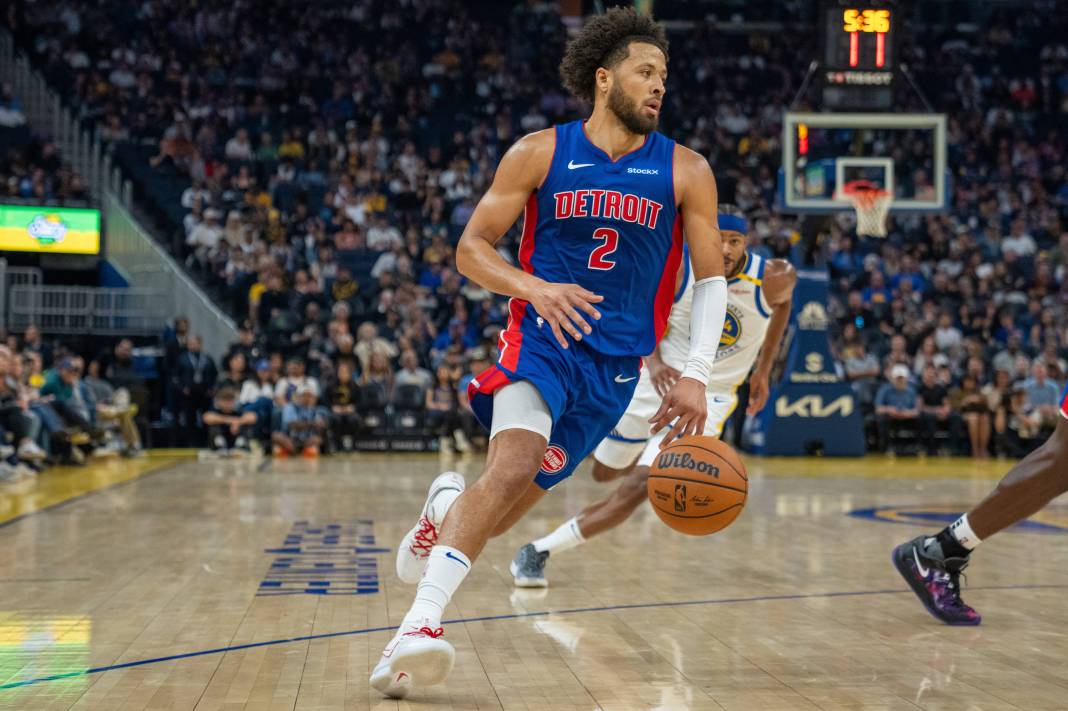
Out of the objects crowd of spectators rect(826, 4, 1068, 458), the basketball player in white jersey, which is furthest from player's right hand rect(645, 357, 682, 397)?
crowd of spectators rect(826, 4, 1068, 458)

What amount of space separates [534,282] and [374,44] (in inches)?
875

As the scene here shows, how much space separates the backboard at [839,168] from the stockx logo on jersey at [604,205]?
11041 millimetres

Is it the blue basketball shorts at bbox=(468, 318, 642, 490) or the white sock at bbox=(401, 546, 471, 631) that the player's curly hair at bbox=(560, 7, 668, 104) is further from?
the white sock at bbox=(401, 546, 471, 631)

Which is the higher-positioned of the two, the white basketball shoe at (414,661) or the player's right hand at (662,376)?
the player's right hand at (662,376)

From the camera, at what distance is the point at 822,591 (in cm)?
551

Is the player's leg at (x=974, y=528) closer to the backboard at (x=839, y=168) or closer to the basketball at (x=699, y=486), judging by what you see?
the basketball at (x=699, y=486)

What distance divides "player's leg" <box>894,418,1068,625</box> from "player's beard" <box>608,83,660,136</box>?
1.85 metres

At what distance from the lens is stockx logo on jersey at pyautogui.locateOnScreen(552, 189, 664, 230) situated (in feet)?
12.7

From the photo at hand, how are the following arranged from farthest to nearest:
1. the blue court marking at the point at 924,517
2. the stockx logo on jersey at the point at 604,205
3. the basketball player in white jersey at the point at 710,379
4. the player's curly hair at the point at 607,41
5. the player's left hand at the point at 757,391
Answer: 1. the blue court marking at the point at 924,517
2. the player's left hand at the point at 757,391
3. the basketball player in white jersey at the point at 710,379
4. the player's curly hair at the point at 607,41
5. the stockx logo on jersey at the point at 604,205

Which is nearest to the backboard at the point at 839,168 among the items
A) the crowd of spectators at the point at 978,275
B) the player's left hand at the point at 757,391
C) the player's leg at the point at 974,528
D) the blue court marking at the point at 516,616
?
the crowd of spectators at the point at 978,275

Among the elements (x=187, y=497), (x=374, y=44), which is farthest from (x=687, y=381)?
(x=374, y=44)

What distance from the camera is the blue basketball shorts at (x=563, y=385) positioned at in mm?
3777

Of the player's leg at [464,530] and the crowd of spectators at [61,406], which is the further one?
the crowd of spectators at [61,406]

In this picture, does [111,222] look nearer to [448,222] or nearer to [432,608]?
[448,222]
